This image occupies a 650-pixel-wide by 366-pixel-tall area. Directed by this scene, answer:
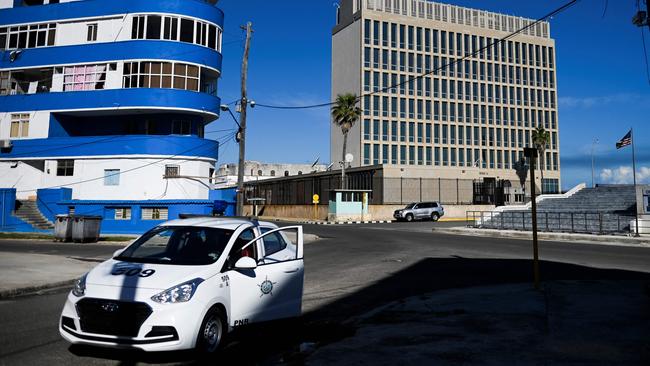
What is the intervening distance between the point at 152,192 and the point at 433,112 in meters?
60.9

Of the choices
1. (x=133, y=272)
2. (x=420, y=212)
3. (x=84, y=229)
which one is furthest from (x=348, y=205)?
(x=133, y=272)

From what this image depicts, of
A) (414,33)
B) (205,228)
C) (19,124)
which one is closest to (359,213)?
(19,124)

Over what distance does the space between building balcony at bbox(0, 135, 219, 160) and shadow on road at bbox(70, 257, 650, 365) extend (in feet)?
65.5

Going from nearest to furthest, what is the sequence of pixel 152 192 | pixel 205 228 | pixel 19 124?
1. pixel 205 228
2. pixel 152 192
3. pixel 19 124

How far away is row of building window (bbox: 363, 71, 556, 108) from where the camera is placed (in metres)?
78.5

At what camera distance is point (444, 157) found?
8231cm

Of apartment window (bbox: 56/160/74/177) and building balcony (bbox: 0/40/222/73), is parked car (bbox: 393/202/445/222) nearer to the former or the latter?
building balcony (bbox: 0/40/222/73)

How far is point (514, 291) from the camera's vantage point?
31.0 feet

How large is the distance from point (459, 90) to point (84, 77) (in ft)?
217

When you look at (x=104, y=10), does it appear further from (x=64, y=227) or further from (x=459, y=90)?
(x=459, y=90)

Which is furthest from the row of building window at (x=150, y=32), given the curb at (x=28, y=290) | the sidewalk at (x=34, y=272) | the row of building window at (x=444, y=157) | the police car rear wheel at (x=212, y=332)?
the row of building window at (x=444, y=157)

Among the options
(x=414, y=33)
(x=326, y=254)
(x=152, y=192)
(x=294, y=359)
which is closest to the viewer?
(x=294, y=359)

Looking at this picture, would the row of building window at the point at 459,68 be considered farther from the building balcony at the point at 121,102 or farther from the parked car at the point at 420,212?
the building balcony at the point at 121,102

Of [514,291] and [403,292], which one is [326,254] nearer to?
[403,292]
